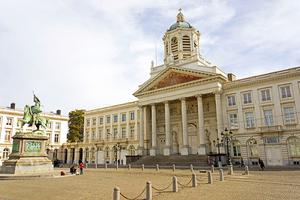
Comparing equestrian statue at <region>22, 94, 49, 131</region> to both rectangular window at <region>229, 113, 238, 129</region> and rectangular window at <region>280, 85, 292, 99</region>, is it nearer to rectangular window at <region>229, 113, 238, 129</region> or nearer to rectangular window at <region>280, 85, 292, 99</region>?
rectangular window at <region>229, 113, 238, 129</region>

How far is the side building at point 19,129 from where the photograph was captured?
57.8 m

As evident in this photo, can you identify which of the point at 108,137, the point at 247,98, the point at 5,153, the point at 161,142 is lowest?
the point at 5,153

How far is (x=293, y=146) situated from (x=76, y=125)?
56.9 metres

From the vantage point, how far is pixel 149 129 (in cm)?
5147

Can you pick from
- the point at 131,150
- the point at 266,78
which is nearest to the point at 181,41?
the point at 266,78

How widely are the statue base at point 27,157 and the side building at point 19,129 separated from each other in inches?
1200

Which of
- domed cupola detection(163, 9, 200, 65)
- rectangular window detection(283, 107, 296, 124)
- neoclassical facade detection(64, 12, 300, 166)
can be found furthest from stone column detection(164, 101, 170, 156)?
rectangular window detection(283, 107, 296, 124)

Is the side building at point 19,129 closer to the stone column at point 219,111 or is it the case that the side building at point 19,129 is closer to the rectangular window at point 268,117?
the stone column at point 219,111

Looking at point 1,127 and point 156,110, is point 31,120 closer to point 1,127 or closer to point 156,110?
point 156,110

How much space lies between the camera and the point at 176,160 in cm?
4109

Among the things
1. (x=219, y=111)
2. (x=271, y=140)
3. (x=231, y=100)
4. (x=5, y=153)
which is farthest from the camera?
(x=5, y=153)

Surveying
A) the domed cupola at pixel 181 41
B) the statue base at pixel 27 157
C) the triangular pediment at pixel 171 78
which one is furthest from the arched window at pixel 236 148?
the statue base at pixel 27 157

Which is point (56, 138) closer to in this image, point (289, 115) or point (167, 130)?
point (167, 130)

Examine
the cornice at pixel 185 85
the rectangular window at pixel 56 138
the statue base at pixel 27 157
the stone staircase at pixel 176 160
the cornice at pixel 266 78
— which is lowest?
the stone staircase at pixel 176 160
